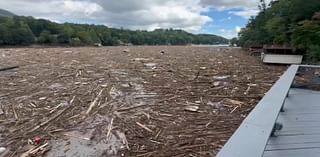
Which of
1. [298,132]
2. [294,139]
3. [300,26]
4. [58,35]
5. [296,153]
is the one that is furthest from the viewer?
[58,35]

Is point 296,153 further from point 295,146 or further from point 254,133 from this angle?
point 254,133

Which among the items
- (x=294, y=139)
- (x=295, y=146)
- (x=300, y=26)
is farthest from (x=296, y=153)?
(x=300, y=26)

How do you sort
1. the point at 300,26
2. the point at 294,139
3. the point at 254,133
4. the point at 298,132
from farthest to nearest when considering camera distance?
the point at 300,26 < the point at 298,132 < the point at 294,139 < the point at 254,133

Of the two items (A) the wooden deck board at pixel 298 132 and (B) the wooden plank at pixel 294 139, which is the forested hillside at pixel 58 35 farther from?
(B) the wooden plank at pixel 294 139

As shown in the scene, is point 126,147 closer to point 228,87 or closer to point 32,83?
point 228,87

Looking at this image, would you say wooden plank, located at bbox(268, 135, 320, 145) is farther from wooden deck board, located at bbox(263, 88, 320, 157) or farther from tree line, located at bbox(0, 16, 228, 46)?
tree line, located at bbox(0, 16, 228, 46)

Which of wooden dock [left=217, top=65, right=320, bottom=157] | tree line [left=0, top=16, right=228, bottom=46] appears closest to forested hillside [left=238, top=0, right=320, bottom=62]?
wooden dock [left=217, top=65, right=320, bottom=157]

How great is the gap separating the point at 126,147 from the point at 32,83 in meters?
6.57

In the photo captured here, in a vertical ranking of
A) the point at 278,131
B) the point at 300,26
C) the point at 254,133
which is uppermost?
the point at 300,26

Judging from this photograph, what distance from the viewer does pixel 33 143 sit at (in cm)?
428

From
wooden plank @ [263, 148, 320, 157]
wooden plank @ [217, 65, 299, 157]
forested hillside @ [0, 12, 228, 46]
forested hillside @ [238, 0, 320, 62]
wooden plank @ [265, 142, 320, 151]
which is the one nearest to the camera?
wooden plank @ [217, 65, 299, 157]

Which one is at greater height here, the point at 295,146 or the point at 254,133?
the point at 254,133

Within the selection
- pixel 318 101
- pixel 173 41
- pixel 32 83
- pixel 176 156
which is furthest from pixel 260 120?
pixel 173 41

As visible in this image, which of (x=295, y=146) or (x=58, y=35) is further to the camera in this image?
(x=58, y=35)
